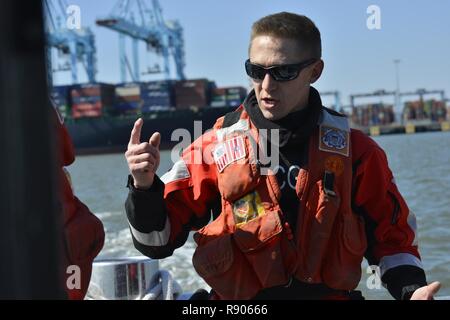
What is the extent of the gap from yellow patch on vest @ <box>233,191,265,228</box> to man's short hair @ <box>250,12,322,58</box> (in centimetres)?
40

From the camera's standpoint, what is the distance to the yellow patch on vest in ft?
5.21

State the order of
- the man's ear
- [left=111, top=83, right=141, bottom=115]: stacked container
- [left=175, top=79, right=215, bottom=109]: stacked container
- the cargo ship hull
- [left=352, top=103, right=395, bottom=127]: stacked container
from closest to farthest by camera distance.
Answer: the man's ear < the cargo ship hull < [left=111, top=83, right=141, bottom=115]: stacked container < [left=175, top=79, right=215, bottom=109]: stacked container < [left=352, top=103, right=395, bottom=127]: stacked container

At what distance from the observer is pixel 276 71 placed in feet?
5.16

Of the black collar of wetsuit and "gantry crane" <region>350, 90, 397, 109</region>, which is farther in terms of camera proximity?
"gantry crane" <region>350, 90, 397, 109</region>

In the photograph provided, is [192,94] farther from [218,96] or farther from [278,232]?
[278,232]

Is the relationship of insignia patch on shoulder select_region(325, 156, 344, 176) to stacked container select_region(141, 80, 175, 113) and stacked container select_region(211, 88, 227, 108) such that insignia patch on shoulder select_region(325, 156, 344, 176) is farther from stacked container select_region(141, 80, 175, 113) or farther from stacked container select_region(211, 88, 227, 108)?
stacked container select_region(211, 88, 227, 108)

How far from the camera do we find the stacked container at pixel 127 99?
36781 millimetres

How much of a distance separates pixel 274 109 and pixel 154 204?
1.29 ft

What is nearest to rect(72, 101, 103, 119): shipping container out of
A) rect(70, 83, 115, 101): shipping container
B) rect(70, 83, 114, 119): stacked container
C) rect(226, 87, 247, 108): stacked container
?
rect(70, 83, 114, 119): stacked container

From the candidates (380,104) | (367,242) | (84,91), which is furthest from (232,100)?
A: (367,242)

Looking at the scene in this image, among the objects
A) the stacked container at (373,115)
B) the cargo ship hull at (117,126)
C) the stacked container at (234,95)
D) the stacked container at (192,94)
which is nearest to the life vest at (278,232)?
the cargo ship hull at (117,126)

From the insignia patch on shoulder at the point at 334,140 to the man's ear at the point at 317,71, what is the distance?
15 cm

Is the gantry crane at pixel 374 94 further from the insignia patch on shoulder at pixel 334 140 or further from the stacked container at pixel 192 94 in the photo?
the insignia patch on shoulder at pixel 334 140
